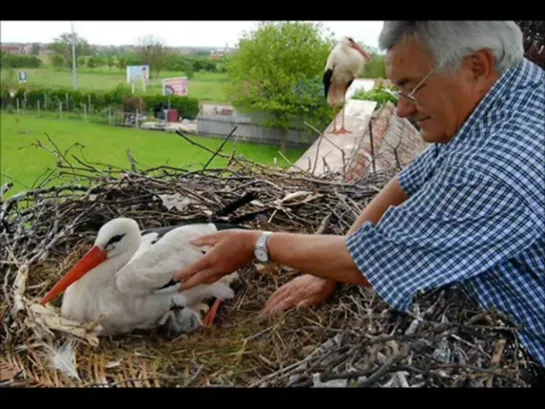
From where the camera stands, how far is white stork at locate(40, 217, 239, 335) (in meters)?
1.18

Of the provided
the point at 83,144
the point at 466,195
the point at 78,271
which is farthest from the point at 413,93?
the point at 83,144

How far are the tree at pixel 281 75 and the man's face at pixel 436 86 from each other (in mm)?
810

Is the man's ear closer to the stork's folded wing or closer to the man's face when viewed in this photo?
the man's face

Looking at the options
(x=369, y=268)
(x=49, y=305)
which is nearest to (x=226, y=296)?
(x=49, y=305)

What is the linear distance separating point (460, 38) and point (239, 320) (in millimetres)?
788

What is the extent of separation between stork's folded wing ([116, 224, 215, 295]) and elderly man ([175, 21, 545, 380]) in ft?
1.18

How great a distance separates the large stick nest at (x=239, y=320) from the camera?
80 centimetres

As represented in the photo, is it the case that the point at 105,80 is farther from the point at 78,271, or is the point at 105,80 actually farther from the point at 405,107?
the point at 405,107

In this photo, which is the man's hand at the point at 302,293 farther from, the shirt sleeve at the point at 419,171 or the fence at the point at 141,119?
the fence at the point at 141,119

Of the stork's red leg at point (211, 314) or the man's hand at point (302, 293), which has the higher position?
the man's hand at point (302, 293)

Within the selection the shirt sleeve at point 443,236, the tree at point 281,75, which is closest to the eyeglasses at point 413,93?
the shirt sleeve at point 443,236

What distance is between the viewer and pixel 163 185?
1.57 m

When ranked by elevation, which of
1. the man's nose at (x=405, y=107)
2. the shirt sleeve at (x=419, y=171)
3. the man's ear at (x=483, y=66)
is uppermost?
the man's ear at (x=483, y=66)
